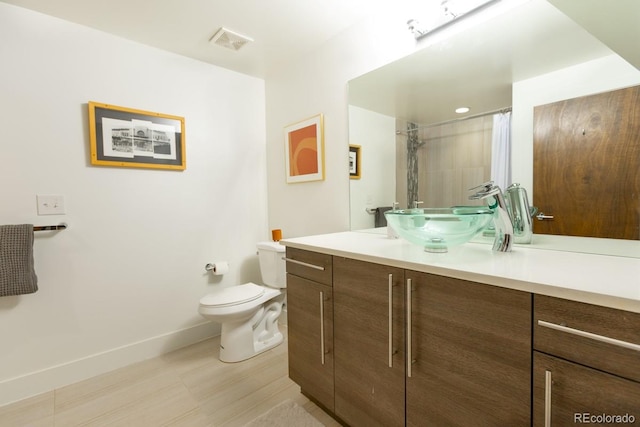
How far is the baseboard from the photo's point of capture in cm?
166

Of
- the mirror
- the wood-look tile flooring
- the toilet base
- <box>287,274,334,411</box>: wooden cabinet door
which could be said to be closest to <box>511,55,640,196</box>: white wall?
the mirror

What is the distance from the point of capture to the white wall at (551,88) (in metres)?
1.05

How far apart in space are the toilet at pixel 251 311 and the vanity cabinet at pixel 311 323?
1.78 ft

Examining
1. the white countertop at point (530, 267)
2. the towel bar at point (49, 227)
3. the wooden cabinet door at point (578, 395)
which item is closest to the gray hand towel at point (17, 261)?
the towel bar at point (49, 227)

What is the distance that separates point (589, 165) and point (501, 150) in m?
0.31

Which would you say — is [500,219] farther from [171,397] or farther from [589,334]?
[171,397]

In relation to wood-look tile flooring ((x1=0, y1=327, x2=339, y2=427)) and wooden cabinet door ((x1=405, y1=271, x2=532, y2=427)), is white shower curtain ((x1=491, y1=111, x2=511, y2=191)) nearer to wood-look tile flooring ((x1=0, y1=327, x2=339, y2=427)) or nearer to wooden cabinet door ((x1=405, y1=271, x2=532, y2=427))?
wooden cabinet door ((x1=405, y1=271, x2=532, y2=427))

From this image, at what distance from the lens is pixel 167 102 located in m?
2.16

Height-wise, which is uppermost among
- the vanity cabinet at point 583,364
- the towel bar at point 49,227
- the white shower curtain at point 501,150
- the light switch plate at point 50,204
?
the white shower curtain at point 501,150

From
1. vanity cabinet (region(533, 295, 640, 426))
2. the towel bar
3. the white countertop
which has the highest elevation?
the towel bar

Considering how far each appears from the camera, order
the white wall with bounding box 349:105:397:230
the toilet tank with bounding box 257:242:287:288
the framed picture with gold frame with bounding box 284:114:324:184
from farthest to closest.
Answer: the toilet tank with bounding box 257:242:287:288
the framed picture with gold frame with bounding box 284:114:324:184
the white wall with bounding box 349:105:397:230

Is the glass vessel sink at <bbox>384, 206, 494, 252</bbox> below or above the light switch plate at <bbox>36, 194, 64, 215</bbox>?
below

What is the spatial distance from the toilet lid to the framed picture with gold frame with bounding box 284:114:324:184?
0.92 m

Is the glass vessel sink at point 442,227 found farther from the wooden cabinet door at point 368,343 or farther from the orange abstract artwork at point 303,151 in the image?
the orange abstract artwork at point 303,151
